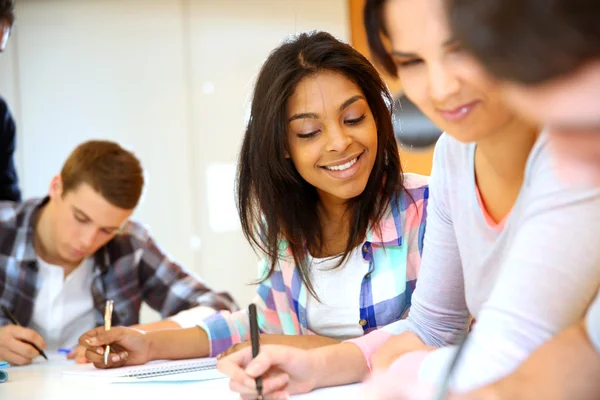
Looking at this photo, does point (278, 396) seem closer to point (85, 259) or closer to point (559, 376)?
point (559, 376)

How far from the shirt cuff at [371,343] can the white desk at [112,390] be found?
0.06 m

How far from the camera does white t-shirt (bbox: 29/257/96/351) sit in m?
2.21

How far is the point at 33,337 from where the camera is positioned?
1.83 m

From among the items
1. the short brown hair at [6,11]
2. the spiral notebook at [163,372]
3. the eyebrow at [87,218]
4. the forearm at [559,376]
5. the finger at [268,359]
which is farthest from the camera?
the short brown hair at [6,11]

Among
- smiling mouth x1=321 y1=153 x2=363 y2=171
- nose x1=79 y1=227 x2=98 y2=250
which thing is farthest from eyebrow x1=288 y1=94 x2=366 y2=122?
nose x1=79 y1=227 x2=98 y2=250

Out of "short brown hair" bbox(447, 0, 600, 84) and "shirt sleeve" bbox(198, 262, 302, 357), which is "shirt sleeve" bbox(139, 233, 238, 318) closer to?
"shirt sleeve" bbox(198, 262, 302, 357)

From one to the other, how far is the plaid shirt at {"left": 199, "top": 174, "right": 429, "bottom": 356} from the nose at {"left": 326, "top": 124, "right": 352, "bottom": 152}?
0.17 m

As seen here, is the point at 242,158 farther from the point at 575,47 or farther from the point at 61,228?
the point at 575,47

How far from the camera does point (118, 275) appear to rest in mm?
2268

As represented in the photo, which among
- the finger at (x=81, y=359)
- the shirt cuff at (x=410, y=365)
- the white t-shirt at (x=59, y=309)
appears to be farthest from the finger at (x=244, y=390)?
the white t-shirt at (x=59, y=309)

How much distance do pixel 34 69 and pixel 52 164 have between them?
0.50 m

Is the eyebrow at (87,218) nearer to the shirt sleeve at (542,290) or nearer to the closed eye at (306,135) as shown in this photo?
the closed eye at (306,135)

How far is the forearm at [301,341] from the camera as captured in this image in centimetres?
141

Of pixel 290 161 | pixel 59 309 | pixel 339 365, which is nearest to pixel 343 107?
pixel 290 161
